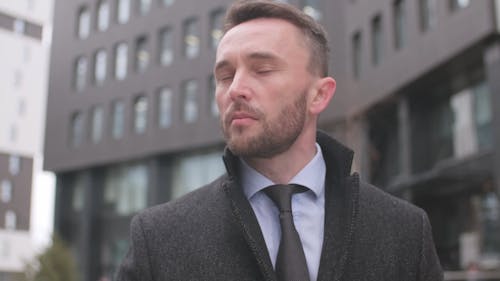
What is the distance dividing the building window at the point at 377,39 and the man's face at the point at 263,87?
24.0 m

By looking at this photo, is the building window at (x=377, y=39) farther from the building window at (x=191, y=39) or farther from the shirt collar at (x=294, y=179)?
the shirt collar at (x=294, y=179)

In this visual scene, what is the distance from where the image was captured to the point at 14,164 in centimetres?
6206

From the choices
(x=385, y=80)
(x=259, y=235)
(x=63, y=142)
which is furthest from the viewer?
(x=63, y=142)

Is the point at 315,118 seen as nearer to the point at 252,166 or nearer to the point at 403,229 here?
the point at 252,166

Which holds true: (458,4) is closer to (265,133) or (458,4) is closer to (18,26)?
(265,133)

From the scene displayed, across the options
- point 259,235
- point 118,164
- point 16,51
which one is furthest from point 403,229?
point 16,51

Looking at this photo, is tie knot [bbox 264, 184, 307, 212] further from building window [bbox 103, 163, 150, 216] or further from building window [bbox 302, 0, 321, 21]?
building window [bbox 103, 163, 150, 216]

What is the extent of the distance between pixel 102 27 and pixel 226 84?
3859cm

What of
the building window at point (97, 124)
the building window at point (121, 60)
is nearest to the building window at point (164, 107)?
the building window at point (121, 60)

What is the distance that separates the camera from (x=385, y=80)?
24.9 m

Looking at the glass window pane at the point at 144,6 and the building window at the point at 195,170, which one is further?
the glass window pane at the point at 144,6

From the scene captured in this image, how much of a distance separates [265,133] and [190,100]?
32.0 m

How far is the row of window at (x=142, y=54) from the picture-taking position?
34.1m

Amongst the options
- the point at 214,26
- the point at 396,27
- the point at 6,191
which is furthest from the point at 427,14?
the point at 6,191
